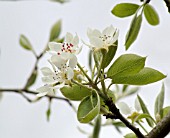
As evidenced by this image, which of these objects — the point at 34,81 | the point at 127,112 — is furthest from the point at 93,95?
the point at 34,81

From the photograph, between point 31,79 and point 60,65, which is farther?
point 31,79

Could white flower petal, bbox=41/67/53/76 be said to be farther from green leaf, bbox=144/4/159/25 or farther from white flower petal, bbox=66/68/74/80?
green leaf, bbox=144/4/159/25

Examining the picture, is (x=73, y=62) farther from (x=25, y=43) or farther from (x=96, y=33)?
(x=25, y=43)

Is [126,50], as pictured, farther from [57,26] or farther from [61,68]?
[57,26]

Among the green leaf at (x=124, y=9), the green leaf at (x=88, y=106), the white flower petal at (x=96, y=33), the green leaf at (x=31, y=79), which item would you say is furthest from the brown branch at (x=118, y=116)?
the green leaf at (x=31, y=79)

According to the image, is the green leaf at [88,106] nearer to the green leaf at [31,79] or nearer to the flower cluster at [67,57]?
the flower cluster at [67,57]

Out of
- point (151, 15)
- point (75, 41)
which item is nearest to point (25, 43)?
point (151, 15)

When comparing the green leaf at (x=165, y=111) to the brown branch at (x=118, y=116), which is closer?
the brown branch at (x=118, y=116)
